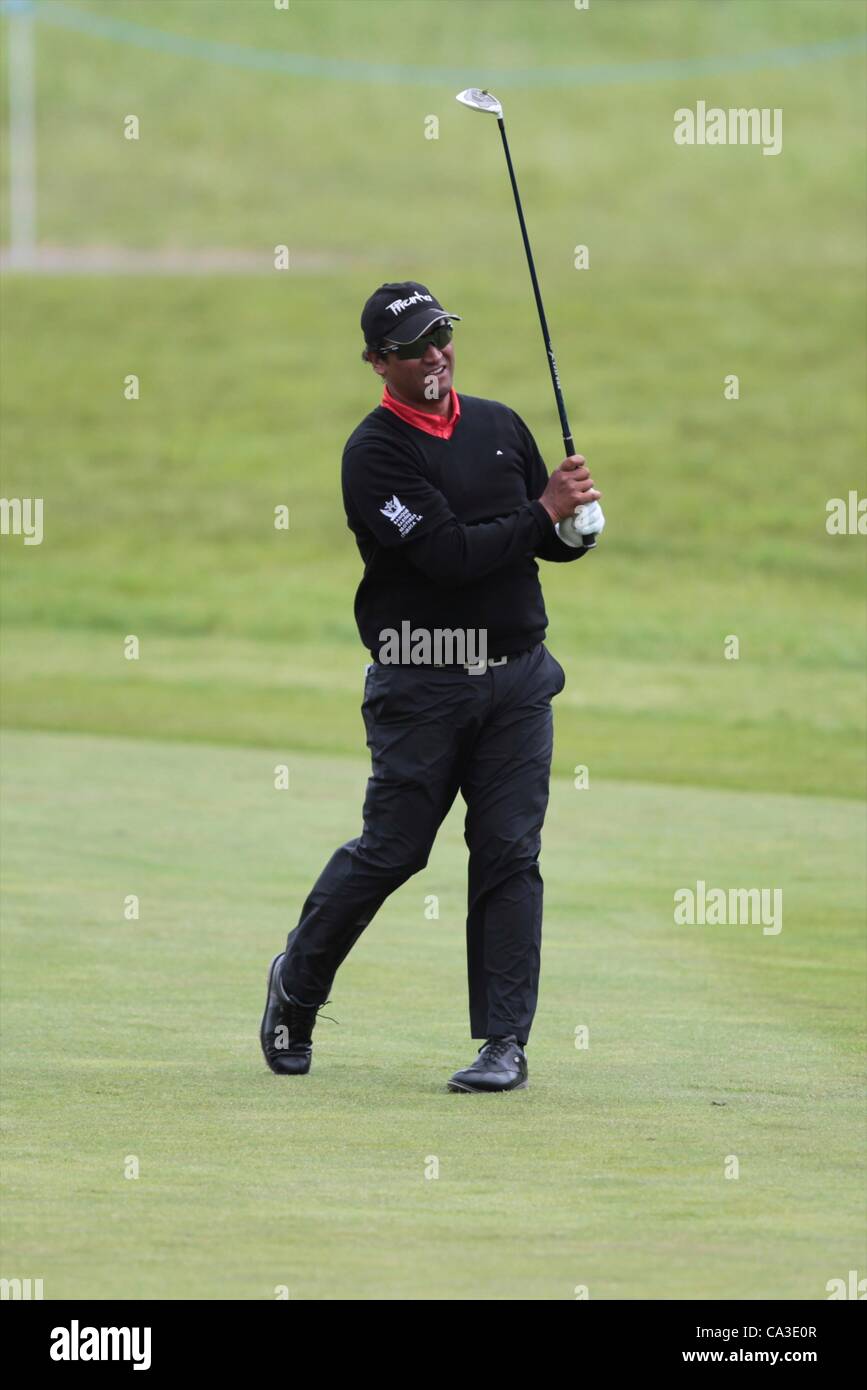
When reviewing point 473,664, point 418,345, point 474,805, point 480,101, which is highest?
point 480,101

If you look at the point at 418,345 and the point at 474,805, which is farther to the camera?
the point at 474,805

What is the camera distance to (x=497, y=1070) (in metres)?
6.58

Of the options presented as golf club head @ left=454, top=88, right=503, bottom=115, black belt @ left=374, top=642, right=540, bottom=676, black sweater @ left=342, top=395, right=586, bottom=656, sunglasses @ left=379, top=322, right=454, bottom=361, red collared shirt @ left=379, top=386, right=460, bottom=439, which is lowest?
black belt @ left=374, top=642, right=540, bottom=676

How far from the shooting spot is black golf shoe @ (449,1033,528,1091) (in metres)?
6.55

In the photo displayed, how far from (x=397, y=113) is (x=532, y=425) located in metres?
19.2

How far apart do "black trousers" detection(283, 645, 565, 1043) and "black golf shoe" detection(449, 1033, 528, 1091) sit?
0.15ft

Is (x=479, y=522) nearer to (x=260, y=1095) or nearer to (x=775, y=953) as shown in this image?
(x=260, y=1095)

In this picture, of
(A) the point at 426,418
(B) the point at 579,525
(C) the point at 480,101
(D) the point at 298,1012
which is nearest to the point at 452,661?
(B) the point at 579,525

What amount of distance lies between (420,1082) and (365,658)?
52.4ft

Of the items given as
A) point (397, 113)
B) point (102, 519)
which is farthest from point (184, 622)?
point (397, 113)

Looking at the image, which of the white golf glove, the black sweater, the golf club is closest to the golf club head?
the golf club

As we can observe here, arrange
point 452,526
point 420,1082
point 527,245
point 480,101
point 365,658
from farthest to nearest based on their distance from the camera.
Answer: point 365,658, point 480,101, point 527,245, point 420,1082, point 452,526

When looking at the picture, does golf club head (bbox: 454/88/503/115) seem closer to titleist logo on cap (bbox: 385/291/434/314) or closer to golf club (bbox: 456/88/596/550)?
golf club (bbox: 456/88/596/550)

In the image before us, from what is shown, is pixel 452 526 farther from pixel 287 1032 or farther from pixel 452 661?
pixel 287 1032
